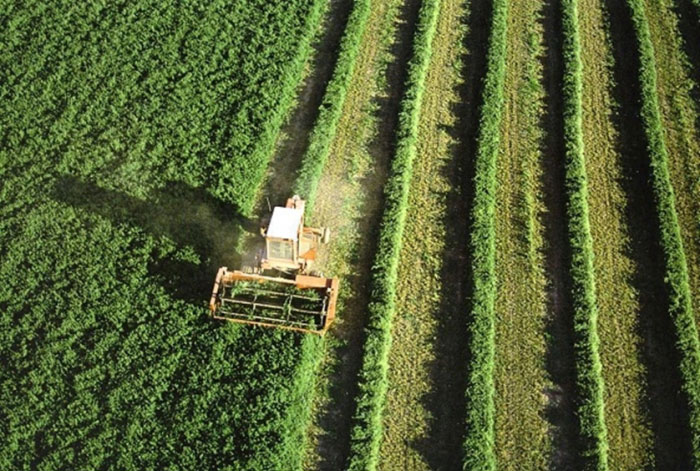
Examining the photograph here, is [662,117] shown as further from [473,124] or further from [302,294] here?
[302,294]

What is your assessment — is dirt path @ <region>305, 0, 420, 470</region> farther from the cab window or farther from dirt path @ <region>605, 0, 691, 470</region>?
dirt path @ <region>605, 0, 691, 470</region>

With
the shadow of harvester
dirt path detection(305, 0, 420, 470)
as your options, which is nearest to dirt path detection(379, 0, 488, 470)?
dirt path detection(305, 0, 420, 470)

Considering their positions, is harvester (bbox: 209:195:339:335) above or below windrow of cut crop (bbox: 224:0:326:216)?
below

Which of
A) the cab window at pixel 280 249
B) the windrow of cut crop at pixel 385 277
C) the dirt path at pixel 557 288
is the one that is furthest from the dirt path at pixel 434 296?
the cab window at pixel 280 249

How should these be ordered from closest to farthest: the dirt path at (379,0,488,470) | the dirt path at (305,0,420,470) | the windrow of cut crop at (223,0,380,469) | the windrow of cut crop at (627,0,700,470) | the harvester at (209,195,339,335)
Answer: the windrow of cut crop at (223,0,380,469)
the dirt path at (379,0,488,470)
the dirt path at (305,0,420,470)
the windrow of cut crop at (627,0,700,470)
the harvester at (209,195,339,335)

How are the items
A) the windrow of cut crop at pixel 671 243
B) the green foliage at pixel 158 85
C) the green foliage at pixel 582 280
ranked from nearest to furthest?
the green foliage at pixel 582 280
the windrow of cut crop at pixel 671 243
the green foliage at pixel 158 85

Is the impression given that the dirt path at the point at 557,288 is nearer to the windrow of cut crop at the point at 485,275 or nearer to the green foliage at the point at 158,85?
the windrow of cut crop at the point at 485,275
